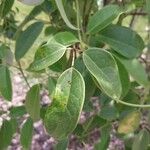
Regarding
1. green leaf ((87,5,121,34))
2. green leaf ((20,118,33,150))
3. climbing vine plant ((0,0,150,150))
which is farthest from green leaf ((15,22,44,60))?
green leaf ((87,5,121,34))

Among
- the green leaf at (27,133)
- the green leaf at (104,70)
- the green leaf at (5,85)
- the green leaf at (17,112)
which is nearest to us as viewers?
the green leaf at (104,70)

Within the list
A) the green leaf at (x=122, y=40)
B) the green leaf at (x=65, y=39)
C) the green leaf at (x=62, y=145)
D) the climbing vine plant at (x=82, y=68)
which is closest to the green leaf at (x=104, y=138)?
the climbing vine plant at (x=82, y=68)

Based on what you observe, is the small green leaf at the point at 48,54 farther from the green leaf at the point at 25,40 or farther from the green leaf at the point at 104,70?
the green leaf at the point at 25,40

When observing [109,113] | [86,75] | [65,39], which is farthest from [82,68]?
[109,113]

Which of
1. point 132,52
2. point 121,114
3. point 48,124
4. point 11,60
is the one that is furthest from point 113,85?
point 121,114

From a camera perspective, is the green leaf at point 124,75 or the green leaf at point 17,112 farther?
the green leaf at point 17,112

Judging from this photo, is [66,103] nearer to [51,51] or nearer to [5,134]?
[51,51]
